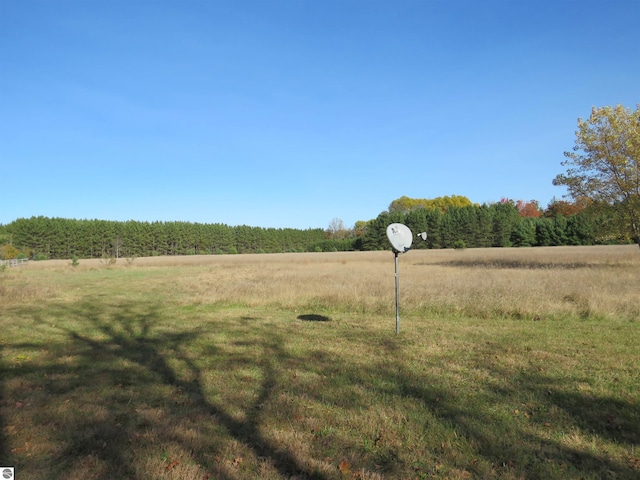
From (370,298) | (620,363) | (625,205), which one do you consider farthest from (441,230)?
(620,363)

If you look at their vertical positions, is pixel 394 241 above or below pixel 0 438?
above

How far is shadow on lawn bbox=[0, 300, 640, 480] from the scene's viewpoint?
11.4ft

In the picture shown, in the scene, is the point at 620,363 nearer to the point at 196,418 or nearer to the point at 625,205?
the point at 196,418

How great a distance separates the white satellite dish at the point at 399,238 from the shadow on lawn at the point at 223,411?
212 cm

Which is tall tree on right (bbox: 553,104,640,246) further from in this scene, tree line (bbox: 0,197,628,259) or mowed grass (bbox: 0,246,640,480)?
tree line (bbox: 0,197,628,259)

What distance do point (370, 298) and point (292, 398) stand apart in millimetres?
8267

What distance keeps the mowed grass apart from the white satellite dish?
2.07 meters

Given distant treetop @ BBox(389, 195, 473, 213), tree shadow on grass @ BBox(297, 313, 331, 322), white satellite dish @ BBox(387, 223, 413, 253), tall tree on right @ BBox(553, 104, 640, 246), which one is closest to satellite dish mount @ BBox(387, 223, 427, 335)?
white satellite dish @ BBox(387, 223, 413, 253)

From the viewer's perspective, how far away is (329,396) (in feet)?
16.9

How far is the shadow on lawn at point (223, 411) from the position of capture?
3.48 meters

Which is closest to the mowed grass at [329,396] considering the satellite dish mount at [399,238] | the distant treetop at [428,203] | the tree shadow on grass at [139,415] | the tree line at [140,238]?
the tree shadow on grass at [139,415]

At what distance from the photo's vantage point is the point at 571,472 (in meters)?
3.36

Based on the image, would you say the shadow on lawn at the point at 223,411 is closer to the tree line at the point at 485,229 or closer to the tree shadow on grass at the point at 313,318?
the tree shadow on grass at the point at 313,318

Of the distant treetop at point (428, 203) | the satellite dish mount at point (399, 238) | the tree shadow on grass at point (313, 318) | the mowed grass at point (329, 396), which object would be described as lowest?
the tree shadow on grass at point (313, 318)
